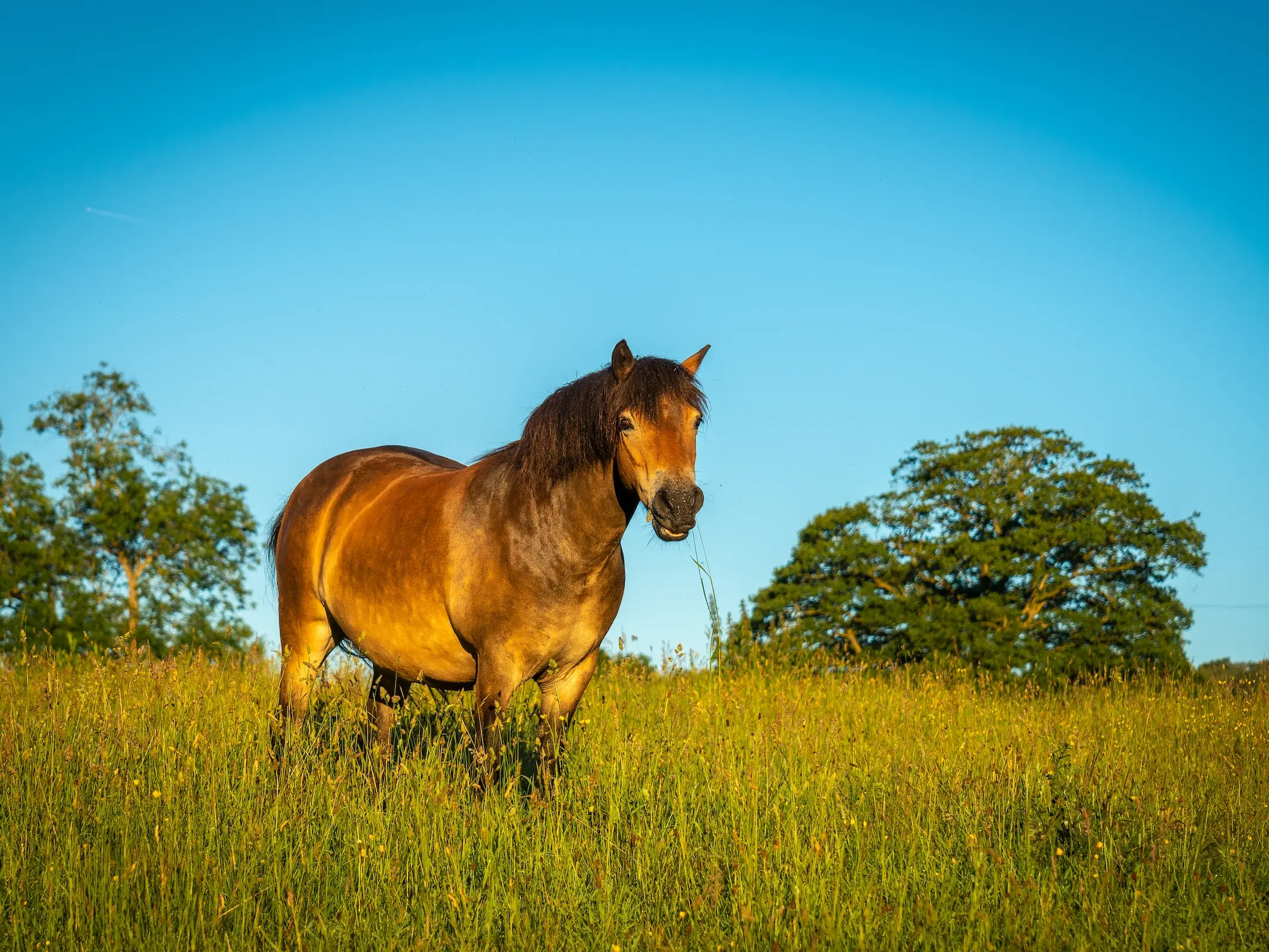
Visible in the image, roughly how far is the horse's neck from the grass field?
1.18m

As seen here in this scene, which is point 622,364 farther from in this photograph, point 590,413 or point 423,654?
point 423,654

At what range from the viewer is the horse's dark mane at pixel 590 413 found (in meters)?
5.12

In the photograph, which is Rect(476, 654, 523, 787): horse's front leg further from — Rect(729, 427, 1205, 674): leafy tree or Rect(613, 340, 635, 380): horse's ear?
Rect(729, 427, 1205, 674): leafy tree

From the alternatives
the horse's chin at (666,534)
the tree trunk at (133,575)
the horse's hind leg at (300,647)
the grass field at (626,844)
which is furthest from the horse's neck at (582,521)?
the tree trunk at (133,575)

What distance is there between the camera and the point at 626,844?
455 cm

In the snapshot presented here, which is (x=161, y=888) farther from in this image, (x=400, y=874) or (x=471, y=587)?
(x=471, y=587)

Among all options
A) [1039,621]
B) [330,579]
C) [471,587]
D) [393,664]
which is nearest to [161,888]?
[471,587]

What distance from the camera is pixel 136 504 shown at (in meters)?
34.4

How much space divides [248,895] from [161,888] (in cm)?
35

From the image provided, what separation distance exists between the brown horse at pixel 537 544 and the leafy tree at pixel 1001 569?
18.1 m

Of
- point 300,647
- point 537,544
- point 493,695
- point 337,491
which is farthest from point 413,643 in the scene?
point 337,491

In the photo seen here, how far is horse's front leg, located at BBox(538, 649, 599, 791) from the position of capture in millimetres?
5570

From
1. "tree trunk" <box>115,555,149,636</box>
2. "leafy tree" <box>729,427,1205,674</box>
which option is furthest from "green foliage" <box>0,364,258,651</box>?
"leafy tree" <box>729,427,1205,674</box>

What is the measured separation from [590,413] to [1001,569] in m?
22.7
